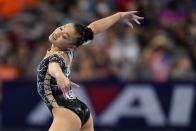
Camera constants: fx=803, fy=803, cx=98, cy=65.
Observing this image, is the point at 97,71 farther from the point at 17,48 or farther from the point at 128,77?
the point at 17,48

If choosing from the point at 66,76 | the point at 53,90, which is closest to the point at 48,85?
the point at 53,90

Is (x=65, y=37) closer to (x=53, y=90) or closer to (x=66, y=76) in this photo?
(x=66, y=76)

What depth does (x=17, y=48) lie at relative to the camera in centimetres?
1329

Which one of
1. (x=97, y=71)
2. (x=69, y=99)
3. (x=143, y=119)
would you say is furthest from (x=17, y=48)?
(x=69, y=99)

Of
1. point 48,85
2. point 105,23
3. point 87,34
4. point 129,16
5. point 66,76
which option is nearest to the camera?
point 66,76

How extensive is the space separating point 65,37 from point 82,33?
0.18 metres

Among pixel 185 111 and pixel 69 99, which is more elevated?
pixel 69 99

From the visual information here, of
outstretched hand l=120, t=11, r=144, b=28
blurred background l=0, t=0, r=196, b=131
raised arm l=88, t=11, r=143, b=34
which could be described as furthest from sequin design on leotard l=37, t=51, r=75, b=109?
blurred background l=0, t=0, r=196, b=131

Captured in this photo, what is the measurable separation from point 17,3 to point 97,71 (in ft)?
8.31

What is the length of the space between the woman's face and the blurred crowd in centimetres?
435

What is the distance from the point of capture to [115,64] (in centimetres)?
1298

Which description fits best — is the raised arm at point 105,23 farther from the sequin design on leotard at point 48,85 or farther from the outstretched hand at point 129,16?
the sequin design on leotard at point 48,85

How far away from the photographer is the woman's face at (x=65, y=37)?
25.6ft

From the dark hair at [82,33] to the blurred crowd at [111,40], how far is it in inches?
166
